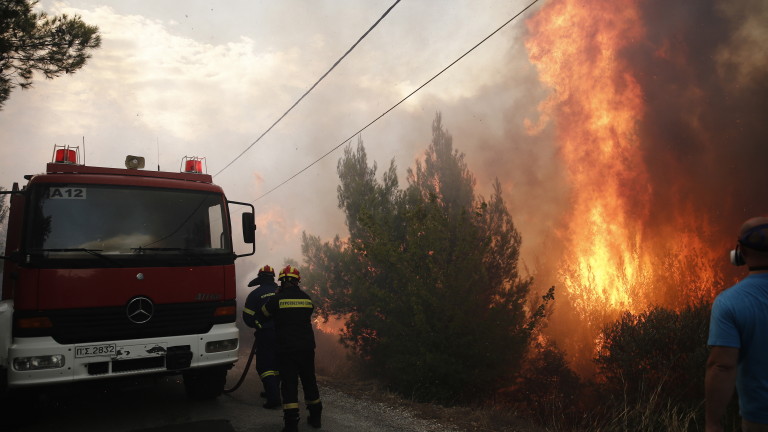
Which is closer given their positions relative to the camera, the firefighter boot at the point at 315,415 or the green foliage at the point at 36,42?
A: the firefighter boot at the point at 315,415

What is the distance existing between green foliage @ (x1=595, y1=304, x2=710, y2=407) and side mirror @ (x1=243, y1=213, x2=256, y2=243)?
13379 millimetres

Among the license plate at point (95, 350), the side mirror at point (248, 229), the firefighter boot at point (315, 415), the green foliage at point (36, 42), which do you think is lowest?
the firefighter boot at point (315, 415)

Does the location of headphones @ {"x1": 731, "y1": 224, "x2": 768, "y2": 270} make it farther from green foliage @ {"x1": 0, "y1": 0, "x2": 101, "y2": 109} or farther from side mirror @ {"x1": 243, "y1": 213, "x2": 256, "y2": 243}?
green foliage @ {"x1": 0, "y1": 0, "x2": 101, "y2": 109}

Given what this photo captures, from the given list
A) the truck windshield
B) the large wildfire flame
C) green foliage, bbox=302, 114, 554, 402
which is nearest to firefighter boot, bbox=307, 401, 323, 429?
the truck windshield

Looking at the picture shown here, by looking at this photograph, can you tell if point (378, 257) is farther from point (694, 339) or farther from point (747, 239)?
point (694, 339)

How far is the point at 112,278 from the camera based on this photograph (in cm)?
494

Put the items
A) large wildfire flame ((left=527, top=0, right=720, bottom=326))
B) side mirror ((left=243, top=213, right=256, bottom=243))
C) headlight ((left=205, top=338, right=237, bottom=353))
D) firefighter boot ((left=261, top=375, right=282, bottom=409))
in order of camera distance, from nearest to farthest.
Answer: headlight ((left=205, top=338, right=237, bottom=353)) → firefighter boot ((left=261, top=375, right=282, bottom=409)) → side mirror ((left=243, top=213, right=256, bottom=243)) → large wildfire flame ((left=527, top=0, right=720, bottom=326))

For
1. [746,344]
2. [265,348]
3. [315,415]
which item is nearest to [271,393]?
[265,348]

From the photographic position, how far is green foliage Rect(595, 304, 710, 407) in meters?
15.3

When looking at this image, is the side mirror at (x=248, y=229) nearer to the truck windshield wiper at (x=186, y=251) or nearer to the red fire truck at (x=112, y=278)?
the red fire truck at (x=112, y=278)

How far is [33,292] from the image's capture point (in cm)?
464

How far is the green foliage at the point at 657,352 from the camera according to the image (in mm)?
15258

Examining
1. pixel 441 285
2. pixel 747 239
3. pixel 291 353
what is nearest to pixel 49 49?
pixel 291 353

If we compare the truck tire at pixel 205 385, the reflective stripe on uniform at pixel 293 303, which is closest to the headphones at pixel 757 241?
the reflective stripe on uniform at pixel 293 303
